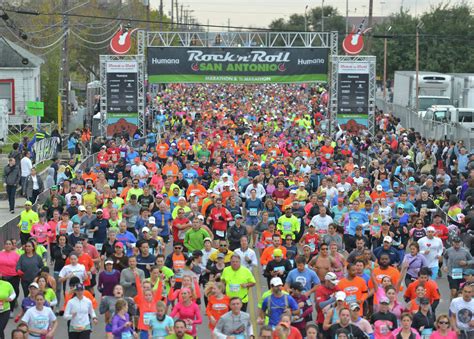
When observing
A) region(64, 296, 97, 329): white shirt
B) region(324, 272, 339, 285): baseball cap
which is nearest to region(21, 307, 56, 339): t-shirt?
region(64, 296, 97, 329): white shirt

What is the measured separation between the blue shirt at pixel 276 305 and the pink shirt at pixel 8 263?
4.43 m

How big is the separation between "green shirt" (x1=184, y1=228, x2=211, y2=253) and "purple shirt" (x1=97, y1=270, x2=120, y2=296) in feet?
9.21

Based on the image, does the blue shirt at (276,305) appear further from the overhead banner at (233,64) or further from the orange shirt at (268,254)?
the overhead banner at (233,64)

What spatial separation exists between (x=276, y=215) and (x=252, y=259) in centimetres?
425

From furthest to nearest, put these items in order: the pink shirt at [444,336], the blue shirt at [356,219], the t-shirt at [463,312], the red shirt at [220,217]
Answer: the red shirt at [220,217]
the blue shirt at [356,219]
the t-shirt at [463,312]
the pink shirt at [444,336]

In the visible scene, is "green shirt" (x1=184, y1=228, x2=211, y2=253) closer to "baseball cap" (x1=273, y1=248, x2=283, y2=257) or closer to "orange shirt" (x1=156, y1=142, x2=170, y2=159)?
"baseball cap" (x1=273, y1=248, x2=283, y2=257)

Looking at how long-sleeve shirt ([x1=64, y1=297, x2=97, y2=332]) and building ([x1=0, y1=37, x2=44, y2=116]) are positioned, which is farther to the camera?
building ([x1=0, y1=37, x2=44, y2=116])

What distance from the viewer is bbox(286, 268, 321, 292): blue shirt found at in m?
15.0

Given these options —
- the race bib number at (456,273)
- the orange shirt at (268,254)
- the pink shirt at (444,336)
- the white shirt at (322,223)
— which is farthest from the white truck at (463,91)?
the pink shirt at (444,336)

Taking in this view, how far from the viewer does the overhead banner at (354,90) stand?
4278cm

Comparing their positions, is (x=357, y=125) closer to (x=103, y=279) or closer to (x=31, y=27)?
(x=103, y=279)

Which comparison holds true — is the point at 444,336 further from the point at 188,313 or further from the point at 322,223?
the point at 322,223

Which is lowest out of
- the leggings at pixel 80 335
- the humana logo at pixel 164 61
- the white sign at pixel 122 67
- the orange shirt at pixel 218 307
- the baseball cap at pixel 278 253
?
the leggings at pixel 80 335

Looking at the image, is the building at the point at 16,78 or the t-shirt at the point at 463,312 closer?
the t-shirt at the point at 463,312
